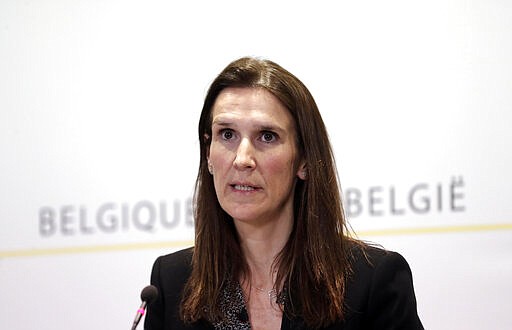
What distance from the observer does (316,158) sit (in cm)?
185

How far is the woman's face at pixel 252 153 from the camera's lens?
70.3 inches

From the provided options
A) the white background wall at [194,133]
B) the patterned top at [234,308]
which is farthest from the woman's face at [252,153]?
the white background wall at [194,133]

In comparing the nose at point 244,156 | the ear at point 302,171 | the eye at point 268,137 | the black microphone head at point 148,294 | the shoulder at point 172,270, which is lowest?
the shoulder at point 172,270

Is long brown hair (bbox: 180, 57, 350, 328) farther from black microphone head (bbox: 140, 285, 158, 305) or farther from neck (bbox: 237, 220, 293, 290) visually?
black microphone head (bbox: 140, 285, 158, 305)

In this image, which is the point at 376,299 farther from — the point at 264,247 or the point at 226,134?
the point at 226,134

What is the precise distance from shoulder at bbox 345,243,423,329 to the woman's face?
0.95ft

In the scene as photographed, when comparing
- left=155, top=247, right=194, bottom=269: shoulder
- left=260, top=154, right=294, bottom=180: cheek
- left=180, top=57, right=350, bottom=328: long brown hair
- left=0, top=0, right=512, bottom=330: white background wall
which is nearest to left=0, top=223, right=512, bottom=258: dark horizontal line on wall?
left=0, top=0, right=512, bottom=330: white background wall

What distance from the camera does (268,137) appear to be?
181 centimetres

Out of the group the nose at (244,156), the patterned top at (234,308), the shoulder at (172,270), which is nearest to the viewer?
the nose at (244,156)

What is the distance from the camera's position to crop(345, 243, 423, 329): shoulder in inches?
70.2

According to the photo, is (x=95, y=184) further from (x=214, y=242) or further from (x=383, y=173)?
(x=383, y=173)

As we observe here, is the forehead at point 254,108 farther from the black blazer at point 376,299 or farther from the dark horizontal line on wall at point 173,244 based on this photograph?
the dark horizontal line on wall at point 173,244

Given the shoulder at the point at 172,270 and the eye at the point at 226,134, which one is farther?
the shoulder at the point at 172,270

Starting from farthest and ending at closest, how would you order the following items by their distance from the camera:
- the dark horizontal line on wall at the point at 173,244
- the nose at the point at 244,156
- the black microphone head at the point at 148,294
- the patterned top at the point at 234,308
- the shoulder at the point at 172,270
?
the dark horizontal line on wall at the point at 173,244 < the shoulder at the point at 172,270 < the patterned top at the point at 234,308 < the nose at the point at 244,156 < the black microphone head at the point at 148,294
